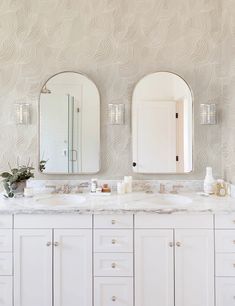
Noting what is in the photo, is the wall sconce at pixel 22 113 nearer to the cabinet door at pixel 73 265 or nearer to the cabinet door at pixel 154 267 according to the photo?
the cabinet door at pixel 73 265

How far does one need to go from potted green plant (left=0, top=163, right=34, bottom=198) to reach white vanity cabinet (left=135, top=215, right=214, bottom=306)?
1.00m

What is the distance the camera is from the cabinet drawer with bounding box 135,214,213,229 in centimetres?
203

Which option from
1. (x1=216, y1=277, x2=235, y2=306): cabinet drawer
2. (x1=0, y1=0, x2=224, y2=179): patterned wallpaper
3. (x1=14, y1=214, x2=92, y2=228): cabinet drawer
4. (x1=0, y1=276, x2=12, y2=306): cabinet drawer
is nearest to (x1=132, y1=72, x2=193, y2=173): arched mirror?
(x1=0, y1=0, x2=224, y2=179): patterned wallpaper

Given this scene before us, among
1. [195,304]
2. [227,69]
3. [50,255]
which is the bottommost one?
[195,304]

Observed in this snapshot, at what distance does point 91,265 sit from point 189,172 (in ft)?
3.74

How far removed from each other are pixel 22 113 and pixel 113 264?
4.71ft

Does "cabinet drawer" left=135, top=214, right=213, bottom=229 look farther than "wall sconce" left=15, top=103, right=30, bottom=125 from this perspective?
No

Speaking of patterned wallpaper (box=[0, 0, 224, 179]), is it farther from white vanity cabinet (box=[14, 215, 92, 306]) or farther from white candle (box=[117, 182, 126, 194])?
white vanity cabinet (box=[14, 215, 92, 306])

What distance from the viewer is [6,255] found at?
206 centimetres

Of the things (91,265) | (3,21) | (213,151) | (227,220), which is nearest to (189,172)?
(213,151)

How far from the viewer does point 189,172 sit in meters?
2.68

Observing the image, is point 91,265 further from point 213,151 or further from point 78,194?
point 213,151

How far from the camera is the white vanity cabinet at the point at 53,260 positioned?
2.05 m

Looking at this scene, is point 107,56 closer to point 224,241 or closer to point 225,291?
point 224,241
